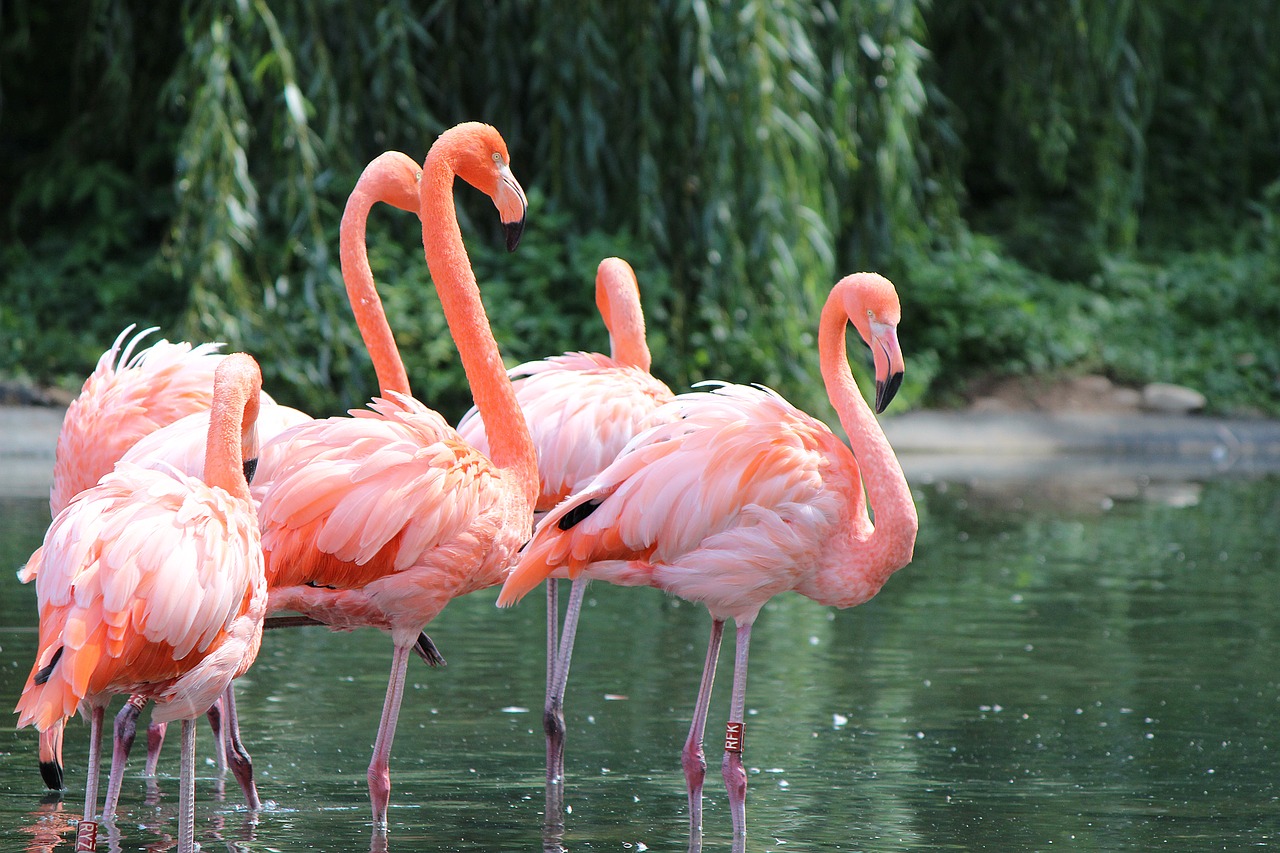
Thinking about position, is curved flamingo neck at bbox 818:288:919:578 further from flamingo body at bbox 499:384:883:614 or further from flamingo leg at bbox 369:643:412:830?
flamingo leg at bbox 369:643:412:830

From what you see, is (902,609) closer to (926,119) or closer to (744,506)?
(744,506)

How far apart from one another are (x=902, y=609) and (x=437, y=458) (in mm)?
3261

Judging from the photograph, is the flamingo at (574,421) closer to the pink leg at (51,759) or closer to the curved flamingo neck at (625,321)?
the curved flamingo neck at (625,321)

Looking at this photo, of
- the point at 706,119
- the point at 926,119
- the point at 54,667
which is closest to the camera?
the point at 54,667

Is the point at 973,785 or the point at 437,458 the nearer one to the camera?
the point at 437,458

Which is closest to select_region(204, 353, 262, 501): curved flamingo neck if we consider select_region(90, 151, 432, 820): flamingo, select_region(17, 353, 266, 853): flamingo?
select_region(17, 353, 266, 853): flamingo

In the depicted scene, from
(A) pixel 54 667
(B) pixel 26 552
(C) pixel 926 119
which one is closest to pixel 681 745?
(A) pixel 54 667

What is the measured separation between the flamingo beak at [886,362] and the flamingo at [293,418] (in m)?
1.26

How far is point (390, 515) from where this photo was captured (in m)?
3.71

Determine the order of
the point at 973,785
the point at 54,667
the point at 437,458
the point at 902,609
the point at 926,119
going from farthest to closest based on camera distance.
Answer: the point at 926,119 < the point at 902,609 < the point at 973,785 < the point at 437,458 < the point at 54,667

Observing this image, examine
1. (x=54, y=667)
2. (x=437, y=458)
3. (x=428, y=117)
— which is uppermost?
(x=428, y=117)

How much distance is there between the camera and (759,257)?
31.2 feet

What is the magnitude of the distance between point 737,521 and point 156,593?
1.42m

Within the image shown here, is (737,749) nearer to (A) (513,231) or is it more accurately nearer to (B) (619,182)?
(A) (513,231)
